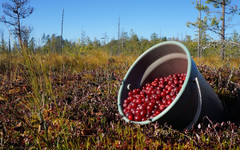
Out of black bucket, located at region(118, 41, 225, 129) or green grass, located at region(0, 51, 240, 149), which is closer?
green grass, located at region(0, 51, 240, 149)

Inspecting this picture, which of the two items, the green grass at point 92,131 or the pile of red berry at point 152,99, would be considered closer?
the green grass at point 92,131

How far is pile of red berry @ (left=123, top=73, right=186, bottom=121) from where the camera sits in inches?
77.2

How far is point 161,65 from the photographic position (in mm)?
2621

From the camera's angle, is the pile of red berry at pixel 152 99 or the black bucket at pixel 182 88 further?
the pile of red berry at pixel 152 99

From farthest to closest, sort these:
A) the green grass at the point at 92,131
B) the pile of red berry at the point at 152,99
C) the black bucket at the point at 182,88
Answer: the pile of red berry at the point at 152,99 → the black bucket at the point at 182,88 → the green grass at the point at 92,131

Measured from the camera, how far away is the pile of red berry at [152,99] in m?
1.96

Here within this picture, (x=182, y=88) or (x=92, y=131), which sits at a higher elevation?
(x=182, y=88)

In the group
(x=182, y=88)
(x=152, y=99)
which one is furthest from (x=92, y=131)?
(x=182, y=88)

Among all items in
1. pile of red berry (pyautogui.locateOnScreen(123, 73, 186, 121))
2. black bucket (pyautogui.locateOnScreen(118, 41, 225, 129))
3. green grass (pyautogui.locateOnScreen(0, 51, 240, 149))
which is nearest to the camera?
green grass (pyautogui.locateOnScreen(0, 51, 240, 149))

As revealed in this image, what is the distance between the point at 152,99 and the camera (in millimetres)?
2078

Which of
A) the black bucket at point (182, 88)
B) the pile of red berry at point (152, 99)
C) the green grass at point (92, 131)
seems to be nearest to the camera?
the green grass at point (92, 131)

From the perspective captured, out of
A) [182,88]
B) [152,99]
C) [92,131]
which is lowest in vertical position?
[92,131]

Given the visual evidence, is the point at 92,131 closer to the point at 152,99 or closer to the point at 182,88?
the point at 152,99

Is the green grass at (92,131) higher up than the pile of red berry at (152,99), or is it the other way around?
the pile of red berry at (152,99)
